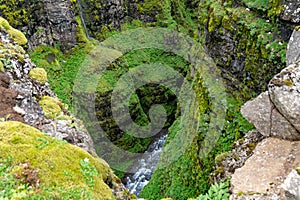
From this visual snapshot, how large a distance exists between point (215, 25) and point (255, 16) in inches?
99.8

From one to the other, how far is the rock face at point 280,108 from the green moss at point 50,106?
22.4 ft

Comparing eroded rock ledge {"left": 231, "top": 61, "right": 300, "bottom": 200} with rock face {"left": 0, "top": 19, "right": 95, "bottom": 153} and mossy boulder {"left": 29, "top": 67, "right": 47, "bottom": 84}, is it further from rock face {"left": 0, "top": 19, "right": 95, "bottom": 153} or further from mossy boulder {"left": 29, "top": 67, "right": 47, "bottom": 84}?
mossy boulder {"left": 29, "top": 67, "right": 47, "bottom": 84}

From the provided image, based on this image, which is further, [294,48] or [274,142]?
[294,48]

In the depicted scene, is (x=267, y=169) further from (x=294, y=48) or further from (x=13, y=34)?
(x=13, y=34)

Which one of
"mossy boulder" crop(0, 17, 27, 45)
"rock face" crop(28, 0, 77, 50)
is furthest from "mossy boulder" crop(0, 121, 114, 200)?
"rock face" crop(28, 0, 77, 50)

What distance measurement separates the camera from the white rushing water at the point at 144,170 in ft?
72.8

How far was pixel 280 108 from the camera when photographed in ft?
30.7

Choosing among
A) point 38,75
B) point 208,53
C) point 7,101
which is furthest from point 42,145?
point 208,53

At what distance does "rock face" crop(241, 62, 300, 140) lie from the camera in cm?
899

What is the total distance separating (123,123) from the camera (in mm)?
26469

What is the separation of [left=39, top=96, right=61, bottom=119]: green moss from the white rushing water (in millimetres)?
13985

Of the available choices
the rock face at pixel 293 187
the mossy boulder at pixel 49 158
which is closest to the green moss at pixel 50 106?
the mossy boulder at pixel 49 158

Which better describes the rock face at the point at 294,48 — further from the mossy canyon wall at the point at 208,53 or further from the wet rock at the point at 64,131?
the wet rock at the point at 64,131

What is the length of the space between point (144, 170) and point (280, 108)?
1609cm
